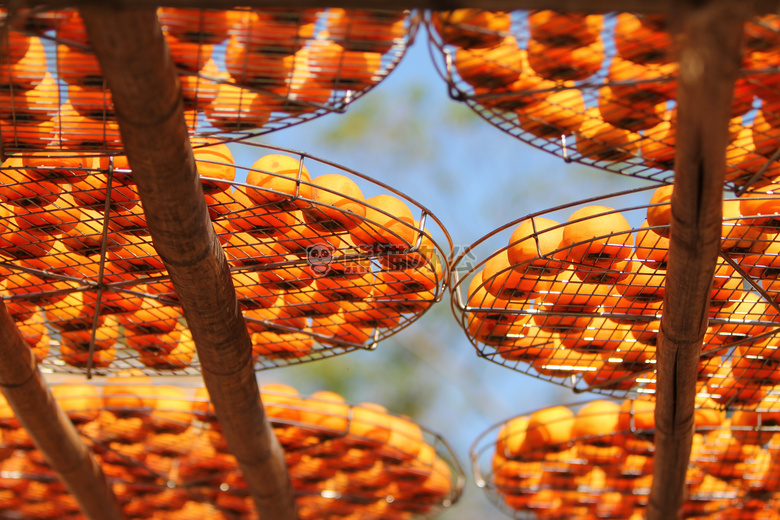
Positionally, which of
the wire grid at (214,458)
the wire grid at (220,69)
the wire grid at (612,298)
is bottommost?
the wire grid at (214,458)

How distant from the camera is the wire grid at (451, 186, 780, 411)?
196 centimetres

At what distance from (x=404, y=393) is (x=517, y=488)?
24.7ft

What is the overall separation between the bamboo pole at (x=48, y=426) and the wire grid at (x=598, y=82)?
60.6 inches

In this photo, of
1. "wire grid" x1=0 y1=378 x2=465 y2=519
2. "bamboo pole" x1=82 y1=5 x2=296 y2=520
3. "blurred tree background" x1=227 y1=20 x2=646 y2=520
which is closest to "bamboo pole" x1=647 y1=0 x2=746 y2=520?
"wire grid" x1=0 y1=378 x2=465 y2=519

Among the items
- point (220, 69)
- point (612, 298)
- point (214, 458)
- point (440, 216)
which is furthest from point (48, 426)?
point (440, 216)

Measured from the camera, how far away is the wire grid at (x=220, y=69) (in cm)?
153

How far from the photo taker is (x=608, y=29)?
148cm

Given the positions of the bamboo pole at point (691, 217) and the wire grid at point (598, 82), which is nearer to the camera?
the bamboo pole at point (691, 217)

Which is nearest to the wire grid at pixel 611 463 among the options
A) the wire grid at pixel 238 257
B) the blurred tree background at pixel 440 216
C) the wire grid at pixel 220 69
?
the wire grid at pixel 238 257

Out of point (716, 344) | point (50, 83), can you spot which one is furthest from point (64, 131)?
point (716, 344)

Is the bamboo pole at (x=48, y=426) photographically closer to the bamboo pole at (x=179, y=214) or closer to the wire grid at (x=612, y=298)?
the bamboo pole at (x=179, y=214)

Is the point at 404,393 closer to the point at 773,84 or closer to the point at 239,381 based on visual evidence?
the point at 239,381

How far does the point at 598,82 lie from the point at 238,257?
43.6 inches

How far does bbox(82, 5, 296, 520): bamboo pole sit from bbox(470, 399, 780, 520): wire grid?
100cm
